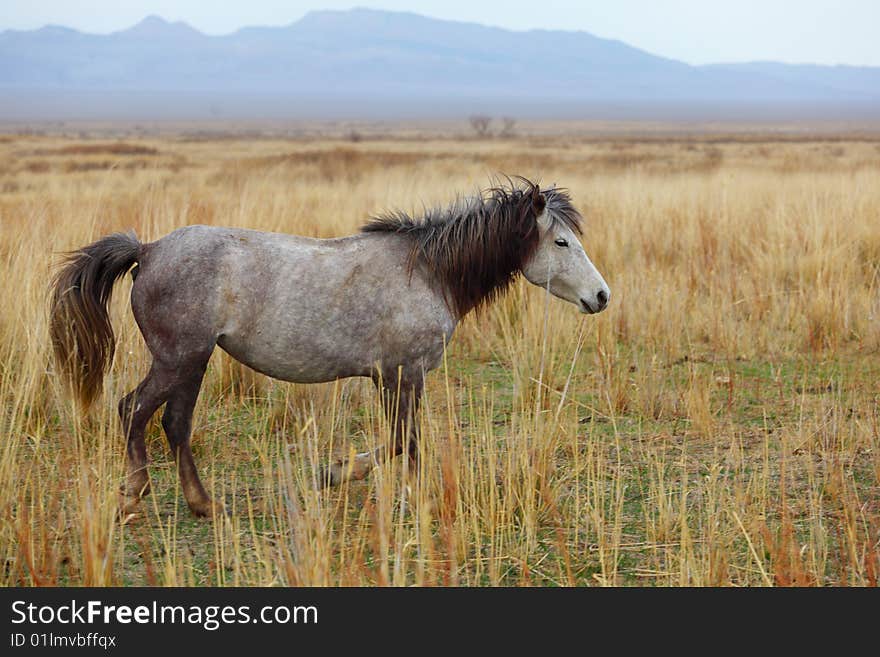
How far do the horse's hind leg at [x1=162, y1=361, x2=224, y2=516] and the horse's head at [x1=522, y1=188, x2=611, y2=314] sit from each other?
180cm

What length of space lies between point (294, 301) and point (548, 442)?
1.44 m

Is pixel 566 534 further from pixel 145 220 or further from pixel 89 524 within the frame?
pixel 145 220

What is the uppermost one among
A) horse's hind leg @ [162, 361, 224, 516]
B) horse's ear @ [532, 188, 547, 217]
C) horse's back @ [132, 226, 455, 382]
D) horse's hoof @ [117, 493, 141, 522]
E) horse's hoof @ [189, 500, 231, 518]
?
horse's ear @ [532, 188, 547, 217]

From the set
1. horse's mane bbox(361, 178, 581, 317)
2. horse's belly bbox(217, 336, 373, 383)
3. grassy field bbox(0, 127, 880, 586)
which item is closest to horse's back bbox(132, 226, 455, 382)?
horse's belly bbox(217, 336, 373, 383)

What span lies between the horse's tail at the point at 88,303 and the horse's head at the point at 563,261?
201 centimetres

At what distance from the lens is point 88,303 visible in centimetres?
470

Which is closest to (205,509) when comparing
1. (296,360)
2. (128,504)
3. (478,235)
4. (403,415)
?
(128,504)

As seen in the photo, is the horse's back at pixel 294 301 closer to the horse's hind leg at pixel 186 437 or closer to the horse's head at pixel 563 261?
the horse's hind leg at pixel 186 437

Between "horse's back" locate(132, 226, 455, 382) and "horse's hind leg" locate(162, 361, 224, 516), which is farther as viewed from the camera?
"horse's hind leg" locate(162, 361, 224, 516)

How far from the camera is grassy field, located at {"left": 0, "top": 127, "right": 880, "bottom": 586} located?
3.91m

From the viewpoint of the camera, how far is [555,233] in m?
4.91

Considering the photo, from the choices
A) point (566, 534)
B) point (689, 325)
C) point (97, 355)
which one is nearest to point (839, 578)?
point (566, 534)

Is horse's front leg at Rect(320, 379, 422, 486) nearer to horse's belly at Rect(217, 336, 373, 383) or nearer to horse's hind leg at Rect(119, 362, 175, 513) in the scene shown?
horse's belly at Rect(217, 336, 373, 383)

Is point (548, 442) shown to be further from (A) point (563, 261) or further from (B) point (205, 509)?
(B) point (205, 509)
